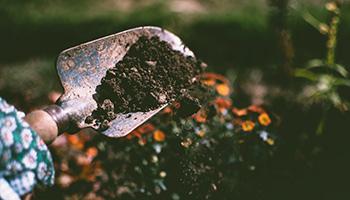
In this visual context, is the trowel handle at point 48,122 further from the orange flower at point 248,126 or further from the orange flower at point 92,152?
the orange flower at point 248,126

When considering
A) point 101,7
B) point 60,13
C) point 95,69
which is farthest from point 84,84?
point 101,7

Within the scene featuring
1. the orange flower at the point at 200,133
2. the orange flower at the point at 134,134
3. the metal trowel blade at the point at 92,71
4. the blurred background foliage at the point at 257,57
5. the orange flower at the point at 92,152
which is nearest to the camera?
the metal trowel blade at the point at 92,71

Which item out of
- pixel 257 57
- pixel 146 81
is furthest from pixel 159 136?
pixel 257 57

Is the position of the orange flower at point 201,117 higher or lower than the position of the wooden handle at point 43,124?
lower

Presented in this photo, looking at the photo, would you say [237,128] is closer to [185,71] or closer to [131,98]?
[185,71]

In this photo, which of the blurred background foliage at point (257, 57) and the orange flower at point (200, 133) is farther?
the blurred background foliage at point (257, 57)

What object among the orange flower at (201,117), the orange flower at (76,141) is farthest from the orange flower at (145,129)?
the orange flower at (76,141)

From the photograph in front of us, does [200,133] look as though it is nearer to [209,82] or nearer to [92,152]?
[209,82]
